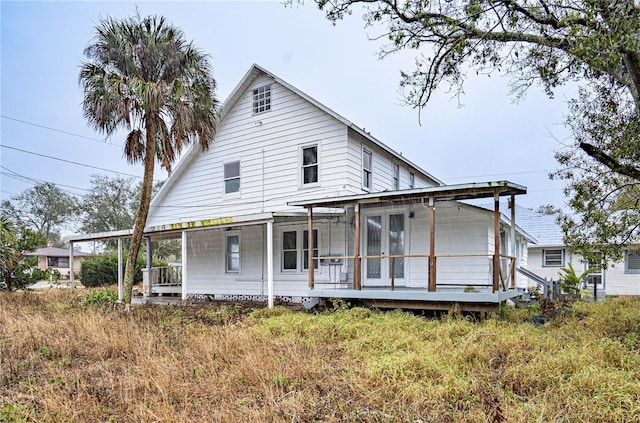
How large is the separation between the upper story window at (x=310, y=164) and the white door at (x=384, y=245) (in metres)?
2.04

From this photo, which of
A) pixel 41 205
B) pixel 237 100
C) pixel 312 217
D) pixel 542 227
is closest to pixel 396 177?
pixel 312 217

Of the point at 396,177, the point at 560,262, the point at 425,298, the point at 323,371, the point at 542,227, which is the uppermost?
the point at 396,177

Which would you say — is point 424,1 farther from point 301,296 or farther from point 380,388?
point 301,296

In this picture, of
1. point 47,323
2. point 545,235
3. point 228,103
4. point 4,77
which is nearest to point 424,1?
point 228,103

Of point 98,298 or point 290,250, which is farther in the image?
point 290,250

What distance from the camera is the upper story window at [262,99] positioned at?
1384 centimetres

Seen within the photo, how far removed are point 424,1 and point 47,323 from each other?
9.86m

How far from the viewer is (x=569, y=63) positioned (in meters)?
7.12

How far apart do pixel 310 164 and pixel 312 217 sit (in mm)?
1957

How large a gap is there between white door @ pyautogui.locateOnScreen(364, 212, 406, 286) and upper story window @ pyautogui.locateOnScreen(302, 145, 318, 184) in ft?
6.69

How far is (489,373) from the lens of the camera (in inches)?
208

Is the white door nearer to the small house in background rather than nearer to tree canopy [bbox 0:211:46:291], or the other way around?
tree canopy [bbox 0:211:46:291]

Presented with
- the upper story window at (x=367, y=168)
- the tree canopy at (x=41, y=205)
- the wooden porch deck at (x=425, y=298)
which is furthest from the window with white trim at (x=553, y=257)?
the tree canopy at (x=41, y=205)

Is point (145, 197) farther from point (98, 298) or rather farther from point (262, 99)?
point (262, 99)
